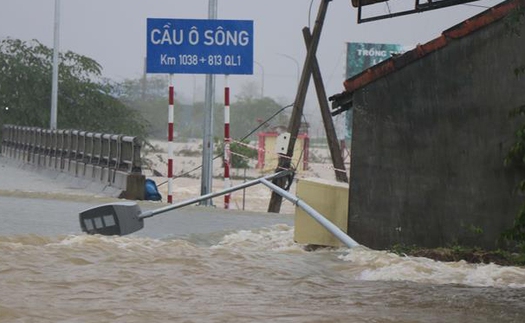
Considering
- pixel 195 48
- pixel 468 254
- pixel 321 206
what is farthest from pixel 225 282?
pixel 195 48

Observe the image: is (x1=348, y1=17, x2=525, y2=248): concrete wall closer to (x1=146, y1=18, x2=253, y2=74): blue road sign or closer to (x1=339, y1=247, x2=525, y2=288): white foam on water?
(x1=339, y1=247, x2=525, y2=288): white foam on water

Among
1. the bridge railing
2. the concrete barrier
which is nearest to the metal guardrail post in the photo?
the bridge railing

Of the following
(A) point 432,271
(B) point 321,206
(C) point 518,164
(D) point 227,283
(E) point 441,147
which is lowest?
(D) point 227,283

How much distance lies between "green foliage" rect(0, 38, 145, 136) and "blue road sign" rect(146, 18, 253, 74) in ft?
86.6

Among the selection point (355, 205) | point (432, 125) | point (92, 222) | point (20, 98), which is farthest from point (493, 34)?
point (20, 98)

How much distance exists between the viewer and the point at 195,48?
21.7 m

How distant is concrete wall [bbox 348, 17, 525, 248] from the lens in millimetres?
10961

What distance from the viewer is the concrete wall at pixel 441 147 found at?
36.0ft

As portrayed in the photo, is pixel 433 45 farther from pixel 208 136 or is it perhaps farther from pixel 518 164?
pixel 208 136

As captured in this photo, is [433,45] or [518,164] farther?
[433,45]

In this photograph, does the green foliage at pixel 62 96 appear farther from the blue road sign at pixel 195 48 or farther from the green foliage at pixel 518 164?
the green foliage at pixel 518 164

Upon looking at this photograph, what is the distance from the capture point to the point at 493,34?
11023 mm

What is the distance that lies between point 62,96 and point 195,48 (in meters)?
28.1

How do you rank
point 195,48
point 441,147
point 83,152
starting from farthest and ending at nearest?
1. point 83,152
2. point 195,48
3. point 441,147
